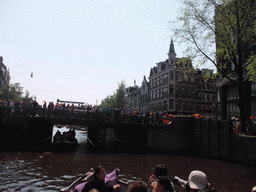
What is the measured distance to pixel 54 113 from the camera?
2178 centimetres

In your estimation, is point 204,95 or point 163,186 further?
point 204,95

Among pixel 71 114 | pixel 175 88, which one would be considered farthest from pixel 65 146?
pixel 175 88

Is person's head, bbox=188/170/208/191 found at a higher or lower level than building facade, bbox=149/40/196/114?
lower

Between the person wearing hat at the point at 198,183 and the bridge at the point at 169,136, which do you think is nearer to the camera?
the person wearing hat at the point at 198,183

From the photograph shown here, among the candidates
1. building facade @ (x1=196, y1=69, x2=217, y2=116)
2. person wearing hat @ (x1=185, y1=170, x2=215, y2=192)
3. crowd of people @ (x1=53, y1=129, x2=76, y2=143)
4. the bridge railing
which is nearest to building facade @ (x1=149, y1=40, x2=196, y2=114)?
building facade @ (x1=196, y1=69, x2=217, y2=116)

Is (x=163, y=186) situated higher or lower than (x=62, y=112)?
lower

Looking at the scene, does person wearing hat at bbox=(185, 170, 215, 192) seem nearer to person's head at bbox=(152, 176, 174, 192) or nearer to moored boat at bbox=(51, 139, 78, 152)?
person's head at bbox=(152, 176, 174, 192)

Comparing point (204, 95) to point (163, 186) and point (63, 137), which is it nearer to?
point (63, 137)

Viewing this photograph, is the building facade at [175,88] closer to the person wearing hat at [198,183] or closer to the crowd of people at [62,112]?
the crowd of people at [62,112]

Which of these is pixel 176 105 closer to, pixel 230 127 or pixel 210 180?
pixel 230 127

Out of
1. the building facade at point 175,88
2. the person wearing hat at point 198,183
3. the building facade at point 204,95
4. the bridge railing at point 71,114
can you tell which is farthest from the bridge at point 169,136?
the building facade at point 204,95

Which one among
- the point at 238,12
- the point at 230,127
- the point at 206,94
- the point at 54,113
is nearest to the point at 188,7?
the point at 238,12

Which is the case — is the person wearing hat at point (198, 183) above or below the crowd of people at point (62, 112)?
below

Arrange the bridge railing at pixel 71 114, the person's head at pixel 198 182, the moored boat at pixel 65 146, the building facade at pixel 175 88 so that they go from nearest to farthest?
the person's head at pixel 198 182
the bridge railing at pixel 71 114
the moored boat at pixel 65 146
the building facade at pixel 175 88
